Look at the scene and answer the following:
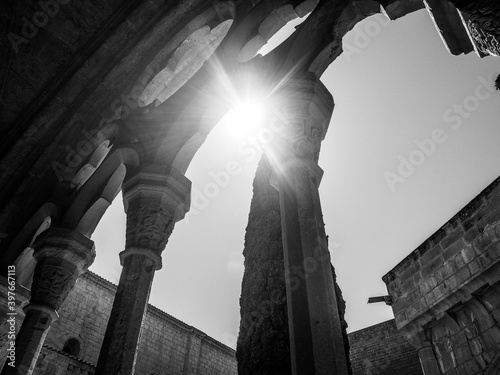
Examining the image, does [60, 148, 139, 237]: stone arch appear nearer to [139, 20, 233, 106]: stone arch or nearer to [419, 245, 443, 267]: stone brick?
[139, 20, 233, 106]: stone arch

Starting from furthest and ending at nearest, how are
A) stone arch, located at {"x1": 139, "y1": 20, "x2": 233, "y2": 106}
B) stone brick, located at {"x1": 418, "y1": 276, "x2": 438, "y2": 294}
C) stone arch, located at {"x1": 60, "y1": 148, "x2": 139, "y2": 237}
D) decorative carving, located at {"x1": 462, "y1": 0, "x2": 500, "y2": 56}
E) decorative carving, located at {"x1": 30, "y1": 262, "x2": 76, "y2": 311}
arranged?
stone brick, located at {"x1": 418, "y1": 276, "x2": 438, "y2": 294} < stone arch, located at {"x1": 139, "y1": 20, "x2": 233, "y2": 106} < stone arch, located at {"x1": 60, "y1": 148, "x2": 139, "y2": 237} < decorative carving, located at {"x1": 30, "y1": 262, "x2": 76, "y2": 311} < decorative carving, located at {"x1": 462, "y1": 0, "x2": 500, "y2": 56}

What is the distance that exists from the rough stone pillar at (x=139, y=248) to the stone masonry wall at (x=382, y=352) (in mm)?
11720

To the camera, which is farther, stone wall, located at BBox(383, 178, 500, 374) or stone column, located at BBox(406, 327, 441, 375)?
stone column, located at BBox(406, 327, 441, 375)

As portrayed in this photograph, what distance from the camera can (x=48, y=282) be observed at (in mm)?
3688

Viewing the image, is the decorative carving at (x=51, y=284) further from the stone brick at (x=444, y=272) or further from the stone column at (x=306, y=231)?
the stone brick at (x=444, y=272)

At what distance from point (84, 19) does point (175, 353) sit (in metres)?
15.2

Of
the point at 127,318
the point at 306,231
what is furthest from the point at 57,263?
the point at 306,231

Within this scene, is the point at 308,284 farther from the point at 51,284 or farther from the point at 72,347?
the point at 72,347

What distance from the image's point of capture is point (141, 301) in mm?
2926

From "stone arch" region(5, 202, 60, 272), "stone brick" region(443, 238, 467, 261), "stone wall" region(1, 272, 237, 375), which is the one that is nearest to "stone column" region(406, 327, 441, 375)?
"stone brick" region(443, 238, 467, 261)

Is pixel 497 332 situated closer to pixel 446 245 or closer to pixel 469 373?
pixel 469 373

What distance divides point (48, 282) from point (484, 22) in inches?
162

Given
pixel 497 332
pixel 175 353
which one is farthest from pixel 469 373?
pixel 175 353

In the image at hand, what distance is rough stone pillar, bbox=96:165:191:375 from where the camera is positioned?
269cm
